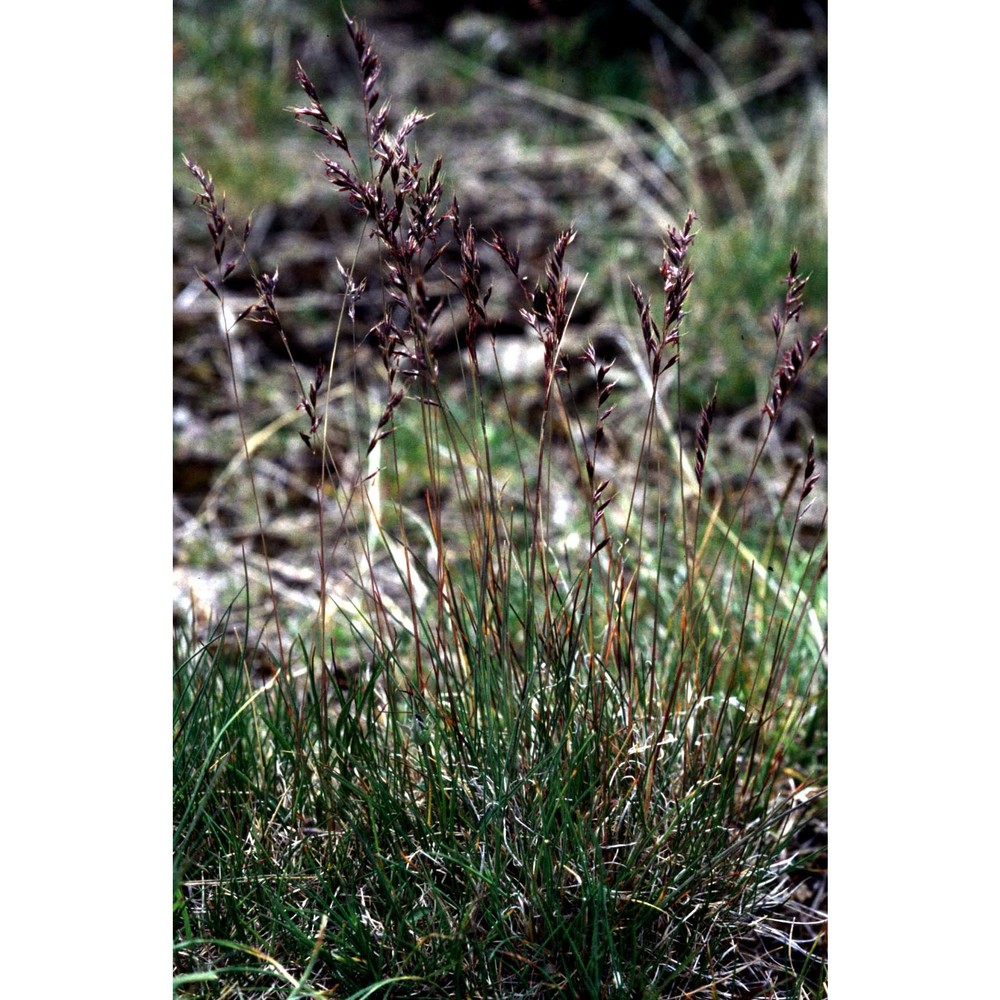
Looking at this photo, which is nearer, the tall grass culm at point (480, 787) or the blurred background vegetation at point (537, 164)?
the tall grass culm at point (480, 787)

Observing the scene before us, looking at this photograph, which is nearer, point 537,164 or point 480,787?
point 480,787

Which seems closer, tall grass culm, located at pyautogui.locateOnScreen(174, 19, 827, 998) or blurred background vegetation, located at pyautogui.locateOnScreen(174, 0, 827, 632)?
tall grass culm, located at pyautogui.locateOnScreen(174, 19, 827, 998)

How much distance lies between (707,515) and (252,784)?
1174 millimetres

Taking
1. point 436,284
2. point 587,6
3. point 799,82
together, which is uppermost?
point 587,6

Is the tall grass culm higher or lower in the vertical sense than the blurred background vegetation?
lower

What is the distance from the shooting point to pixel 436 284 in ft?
10.6

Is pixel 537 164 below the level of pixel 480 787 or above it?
above

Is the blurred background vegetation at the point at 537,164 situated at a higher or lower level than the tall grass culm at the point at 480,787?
higher
